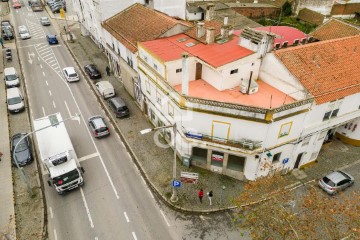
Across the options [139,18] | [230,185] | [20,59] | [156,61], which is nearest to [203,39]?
[156,61]

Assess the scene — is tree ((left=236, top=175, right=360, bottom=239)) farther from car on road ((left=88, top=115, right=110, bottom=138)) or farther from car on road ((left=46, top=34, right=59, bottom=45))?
car on road ((left=46, top=34, right=59, bottom=45))

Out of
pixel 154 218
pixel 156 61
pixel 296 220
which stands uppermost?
pixel 156 61

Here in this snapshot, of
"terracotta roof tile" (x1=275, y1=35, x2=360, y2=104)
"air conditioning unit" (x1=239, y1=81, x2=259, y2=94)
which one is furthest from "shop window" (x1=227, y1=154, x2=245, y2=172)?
"terracotta roof tile" (x1=275, y1=35, x2=360, y2=104)

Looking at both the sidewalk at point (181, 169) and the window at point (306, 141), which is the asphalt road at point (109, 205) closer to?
the sidewalk at point (181, 169)

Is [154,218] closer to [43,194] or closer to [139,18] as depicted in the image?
[43,194]

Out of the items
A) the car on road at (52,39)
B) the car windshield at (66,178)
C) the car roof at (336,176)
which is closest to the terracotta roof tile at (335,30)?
the car roof at (336,176)
